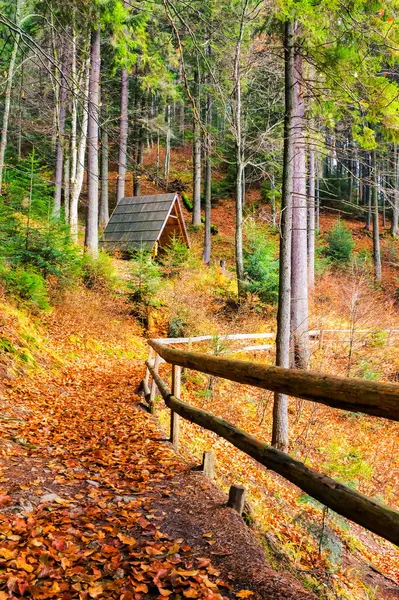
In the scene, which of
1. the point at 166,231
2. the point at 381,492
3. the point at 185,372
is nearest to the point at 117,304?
the point at 185,372

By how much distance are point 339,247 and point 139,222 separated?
13.8 meters

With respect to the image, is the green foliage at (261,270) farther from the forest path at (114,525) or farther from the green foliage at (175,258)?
the forest path at (114,525)

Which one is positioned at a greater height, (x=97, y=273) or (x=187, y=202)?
(x=187, y=202)

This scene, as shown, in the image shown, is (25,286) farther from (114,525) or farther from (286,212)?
(114,525)

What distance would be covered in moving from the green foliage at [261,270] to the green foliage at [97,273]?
17.2ft

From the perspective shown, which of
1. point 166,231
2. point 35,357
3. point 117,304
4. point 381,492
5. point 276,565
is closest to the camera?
point 276,565

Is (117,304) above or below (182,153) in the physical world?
below

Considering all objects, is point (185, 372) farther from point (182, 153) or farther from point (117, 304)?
point (182, 153)

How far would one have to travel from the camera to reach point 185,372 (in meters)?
11.1

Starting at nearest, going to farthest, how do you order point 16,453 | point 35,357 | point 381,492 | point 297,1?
1. point 16,453
2. point 297,1
3. point 381,492
4. point 35,357

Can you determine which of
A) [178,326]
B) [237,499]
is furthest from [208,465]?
[178,326]

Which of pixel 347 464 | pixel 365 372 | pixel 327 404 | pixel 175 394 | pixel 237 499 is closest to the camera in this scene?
pixel 327 404

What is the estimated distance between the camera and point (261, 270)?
16375 mm

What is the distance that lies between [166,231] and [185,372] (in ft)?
36.2
